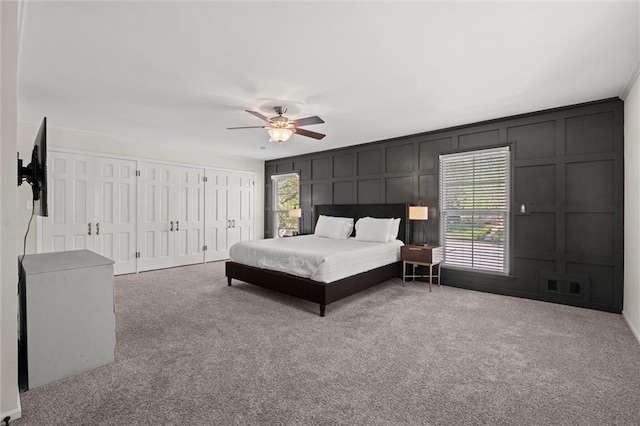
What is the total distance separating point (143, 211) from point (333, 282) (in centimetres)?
432

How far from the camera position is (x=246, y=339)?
2.79m

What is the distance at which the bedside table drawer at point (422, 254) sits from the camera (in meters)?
4.51

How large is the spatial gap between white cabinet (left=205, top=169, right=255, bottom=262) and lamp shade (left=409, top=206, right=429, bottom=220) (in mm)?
4352

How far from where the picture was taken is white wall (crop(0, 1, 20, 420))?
166 cm

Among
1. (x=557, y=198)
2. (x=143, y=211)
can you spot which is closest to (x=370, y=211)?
(x=557, y=198)

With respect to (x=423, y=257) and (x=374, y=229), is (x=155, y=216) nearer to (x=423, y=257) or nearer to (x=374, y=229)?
(x=374, y=229)

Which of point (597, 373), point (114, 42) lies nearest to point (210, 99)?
point (114, 42)

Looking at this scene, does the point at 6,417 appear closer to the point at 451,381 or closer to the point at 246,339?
the point at 246,339

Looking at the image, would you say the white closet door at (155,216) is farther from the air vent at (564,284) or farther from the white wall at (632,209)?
the white wall at (632,209)

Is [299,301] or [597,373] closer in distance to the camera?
[597,373]

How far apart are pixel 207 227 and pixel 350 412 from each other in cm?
583

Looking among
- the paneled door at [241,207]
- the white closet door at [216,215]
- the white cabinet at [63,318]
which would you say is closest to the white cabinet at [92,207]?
the white closet door at [216,215]

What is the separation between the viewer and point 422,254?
4.57m

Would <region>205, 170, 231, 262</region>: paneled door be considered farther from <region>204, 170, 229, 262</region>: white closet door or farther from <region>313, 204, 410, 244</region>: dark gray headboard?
<region>313, 204, 410, 244</region>: dark gray headboard
